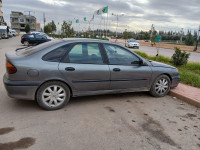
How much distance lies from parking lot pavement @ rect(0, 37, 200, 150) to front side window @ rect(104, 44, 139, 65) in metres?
1.06

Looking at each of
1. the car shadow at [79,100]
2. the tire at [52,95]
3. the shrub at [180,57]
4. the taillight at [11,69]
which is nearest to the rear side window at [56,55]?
the tire at [52,95]

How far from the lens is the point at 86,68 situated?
161 inches

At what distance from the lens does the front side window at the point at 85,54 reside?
4.09 m

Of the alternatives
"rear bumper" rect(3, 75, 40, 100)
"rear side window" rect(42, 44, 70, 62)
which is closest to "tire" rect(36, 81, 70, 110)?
"rear bumper" rect(3, 75, 40, 100)

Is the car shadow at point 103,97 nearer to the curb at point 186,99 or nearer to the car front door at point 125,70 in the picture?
the car front door at point 125,70

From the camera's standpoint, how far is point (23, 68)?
3635mm

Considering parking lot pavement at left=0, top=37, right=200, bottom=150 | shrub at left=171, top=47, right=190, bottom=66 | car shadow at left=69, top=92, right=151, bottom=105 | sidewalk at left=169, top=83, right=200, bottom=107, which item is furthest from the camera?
shrub at left=171, top=47, right=190, bottom=66

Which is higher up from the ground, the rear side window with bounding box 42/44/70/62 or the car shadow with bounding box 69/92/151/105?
the rear side window with bounding box 42/44/70/62

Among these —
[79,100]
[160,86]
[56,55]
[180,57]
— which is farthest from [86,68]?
[180,57]

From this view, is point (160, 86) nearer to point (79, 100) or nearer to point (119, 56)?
point (119, 56)

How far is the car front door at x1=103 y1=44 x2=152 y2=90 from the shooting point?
14.5 feet

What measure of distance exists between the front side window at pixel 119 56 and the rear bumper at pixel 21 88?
6.01 feet

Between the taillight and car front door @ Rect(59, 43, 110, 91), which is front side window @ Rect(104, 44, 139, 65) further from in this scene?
the taillight

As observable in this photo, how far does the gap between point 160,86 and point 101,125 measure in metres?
2.48
